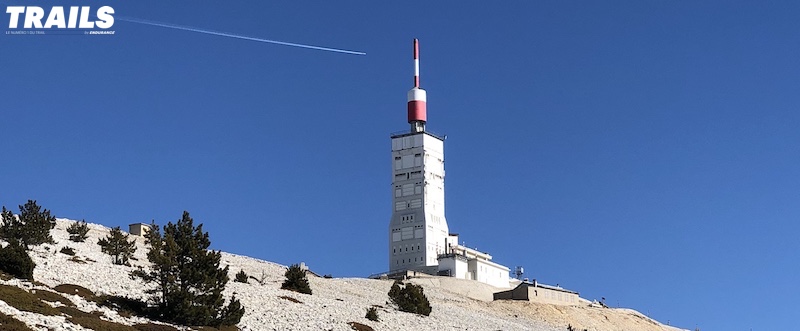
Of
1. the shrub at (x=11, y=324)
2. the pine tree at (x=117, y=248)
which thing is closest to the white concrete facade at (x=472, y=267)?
the pine tree at (x=117, y=248)

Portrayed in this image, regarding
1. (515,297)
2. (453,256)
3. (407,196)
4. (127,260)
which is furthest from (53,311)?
(407,196)

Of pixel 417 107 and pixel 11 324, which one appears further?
pixel 417 107

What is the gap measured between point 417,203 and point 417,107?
45.8 ft

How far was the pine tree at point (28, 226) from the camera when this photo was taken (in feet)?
253

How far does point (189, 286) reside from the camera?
206 feet

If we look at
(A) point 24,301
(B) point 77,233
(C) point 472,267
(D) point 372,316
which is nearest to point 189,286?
(A) point 24,301

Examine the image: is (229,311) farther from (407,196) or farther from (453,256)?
(407,196)

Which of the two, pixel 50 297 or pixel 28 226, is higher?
pixel 28 226

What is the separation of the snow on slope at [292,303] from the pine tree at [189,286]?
5.03 ft

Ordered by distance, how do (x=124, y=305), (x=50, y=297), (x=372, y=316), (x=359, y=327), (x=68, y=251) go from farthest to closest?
(x=68, y=251) → (x=372, y=316) → (x=359, y=327) → (x=124, y=305) → (x=50, y=297)

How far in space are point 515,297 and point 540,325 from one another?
25.4 m

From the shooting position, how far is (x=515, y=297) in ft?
419

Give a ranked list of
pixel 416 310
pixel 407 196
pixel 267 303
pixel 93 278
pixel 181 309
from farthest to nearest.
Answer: pixel 407 196 < pixel 416 310 < pixel 267 303 < pixel 93 278 < pixel 181 309

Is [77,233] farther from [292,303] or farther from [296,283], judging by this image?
[292,303]
